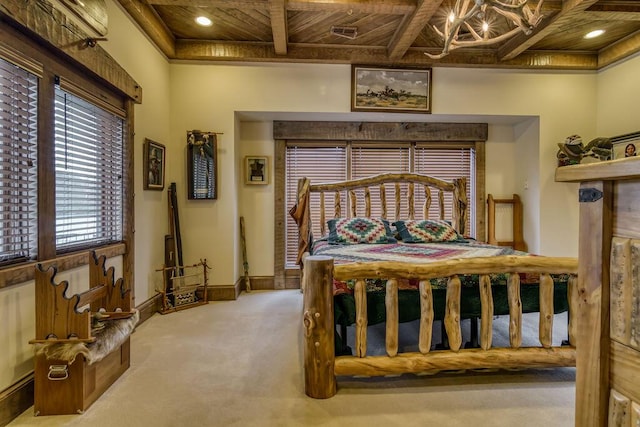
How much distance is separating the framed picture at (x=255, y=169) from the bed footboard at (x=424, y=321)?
265 centimetres

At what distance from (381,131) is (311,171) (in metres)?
1.12

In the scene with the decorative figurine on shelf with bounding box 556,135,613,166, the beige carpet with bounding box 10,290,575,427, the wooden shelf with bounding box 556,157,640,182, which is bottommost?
the beige carpet with bounding box 10,290,575,427

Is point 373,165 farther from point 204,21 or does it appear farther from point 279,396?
point 279,396

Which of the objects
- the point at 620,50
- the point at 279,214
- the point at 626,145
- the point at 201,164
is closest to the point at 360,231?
the point at 279,214

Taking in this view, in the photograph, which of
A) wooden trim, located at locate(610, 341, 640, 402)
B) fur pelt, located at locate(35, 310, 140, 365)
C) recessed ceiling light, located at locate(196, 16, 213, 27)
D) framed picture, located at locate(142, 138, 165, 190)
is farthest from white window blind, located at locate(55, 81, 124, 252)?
wooden trim, located at locate(610, 341, 640, 402)

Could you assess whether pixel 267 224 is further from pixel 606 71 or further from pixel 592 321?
pixel 606 71

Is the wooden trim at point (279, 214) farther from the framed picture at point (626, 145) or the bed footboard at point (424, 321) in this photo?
the framed picture at point (626, 145)

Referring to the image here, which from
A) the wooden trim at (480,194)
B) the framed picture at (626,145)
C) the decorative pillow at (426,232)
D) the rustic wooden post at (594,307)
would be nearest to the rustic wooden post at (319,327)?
the rustic wooden post at (594,307)

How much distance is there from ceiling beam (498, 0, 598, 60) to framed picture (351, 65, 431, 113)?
0.92 meters

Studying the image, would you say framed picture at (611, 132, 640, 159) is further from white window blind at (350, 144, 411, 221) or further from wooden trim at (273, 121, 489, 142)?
white window blind at (350, 144, 411, 221)

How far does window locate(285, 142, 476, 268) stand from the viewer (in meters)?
4.47

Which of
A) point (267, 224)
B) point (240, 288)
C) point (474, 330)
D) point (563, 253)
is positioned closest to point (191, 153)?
point (267, 224)

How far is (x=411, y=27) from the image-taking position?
323 cm

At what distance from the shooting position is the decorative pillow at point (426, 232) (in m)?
3.48
